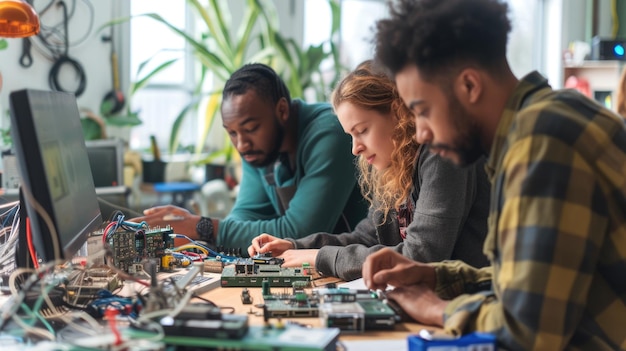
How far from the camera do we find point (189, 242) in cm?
239

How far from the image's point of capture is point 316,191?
2643mm

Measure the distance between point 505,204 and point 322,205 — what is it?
1.48 metres

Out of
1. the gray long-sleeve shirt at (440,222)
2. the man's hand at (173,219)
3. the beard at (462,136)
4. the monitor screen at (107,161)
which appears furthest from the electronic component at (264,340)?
the monitor screen at (107,161)

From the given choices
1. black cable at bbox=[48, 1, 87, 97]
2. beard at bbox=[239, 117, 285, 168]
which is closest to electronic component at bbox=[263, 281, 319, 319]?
beard at bbox=[239, 117, 285, 168]

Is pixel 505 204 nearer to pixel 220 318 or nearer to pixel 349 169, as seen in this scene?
pixel 220 318

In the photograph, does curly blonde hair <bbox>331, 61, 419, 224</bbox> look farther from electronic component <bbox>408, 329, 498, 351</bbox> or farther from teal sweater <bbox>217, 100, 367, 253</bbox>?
electronic component <bbox>408, 329, 498, 351</bbox>

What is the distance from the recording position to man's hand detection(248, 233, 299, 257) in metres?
2.17

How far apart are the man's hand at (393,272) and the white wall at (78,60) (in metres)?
3.08

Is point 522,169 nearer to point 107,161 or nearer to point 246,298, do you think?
point 246,298

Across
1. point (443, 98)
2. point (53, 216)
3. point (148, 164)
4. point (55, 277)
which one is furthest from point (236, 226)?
point (148, 164)

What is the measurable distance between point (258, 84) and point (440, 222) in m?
1.21

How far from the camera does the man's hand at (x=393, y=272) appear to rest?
154 centimetres

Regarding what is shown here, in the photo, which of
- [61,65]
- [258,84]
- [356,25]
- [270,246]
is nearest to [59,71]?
[61,65]

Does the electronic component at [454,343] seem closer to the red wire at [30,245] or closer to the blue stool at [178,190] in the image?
the red wire at [30,245]
